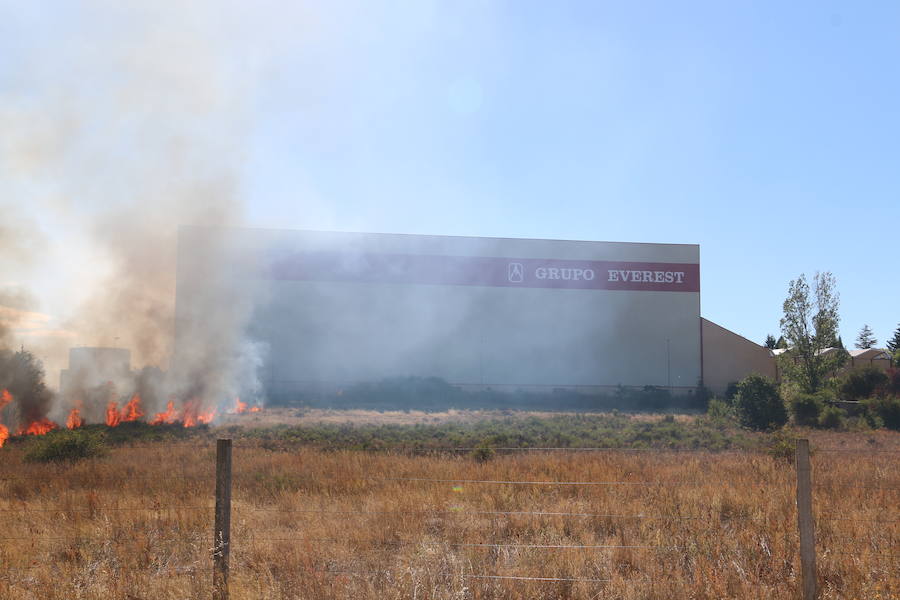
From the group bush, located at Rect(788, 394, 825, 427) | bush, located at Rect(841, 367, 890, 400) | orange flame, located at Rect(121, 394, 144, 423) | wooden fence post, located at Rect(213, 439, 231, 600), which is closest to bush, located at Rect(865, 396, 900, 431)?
bush, located at Rect(788, 394, 825, 427)

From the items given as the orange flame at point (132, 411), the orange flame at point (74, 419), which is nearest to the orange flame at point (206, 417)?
the orange flame at point (132, 411)

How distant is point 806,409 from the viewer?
31.5 meters

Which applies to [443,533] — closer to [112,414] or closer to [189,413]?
[112,414]

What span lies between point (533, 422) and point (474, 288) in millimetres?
15520

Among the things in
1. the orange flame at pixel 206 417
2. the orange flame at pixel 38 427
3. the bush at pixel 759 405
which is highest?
the bush at pixel 759 405

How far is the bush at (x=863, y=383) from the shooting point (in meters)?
42.0

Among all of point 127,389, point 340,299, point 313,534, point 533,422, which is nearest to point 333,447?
point 313,534

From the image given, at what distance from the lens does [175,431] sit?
2367cm

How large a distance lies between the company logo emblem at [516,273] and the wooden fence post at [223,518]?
1615 inches

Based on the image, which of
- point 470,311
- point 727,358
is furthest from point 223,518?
point 727,358

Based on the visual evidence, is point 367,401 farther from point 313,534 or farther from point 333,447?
point 313,534

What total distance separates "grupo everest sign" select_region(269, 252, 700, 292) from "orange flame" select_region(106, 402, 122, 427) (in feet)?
52.9

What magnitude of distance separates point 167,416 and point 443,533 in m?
24.7

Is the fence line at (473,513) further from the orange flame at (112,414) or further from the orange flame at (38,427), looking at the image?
the orange flame at (112,414)
